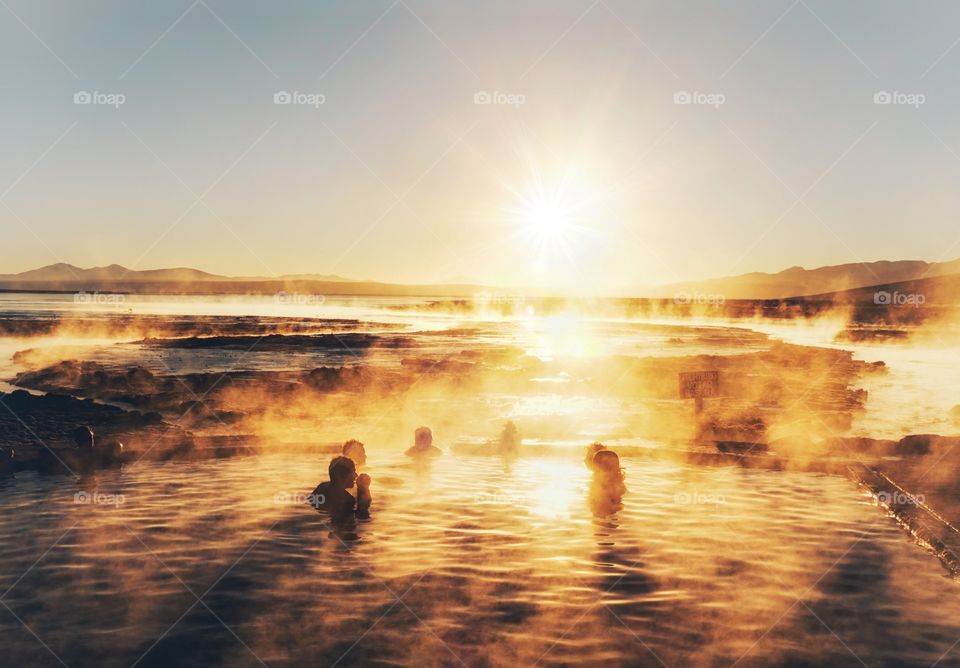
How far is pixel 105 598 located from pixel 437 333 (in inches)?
3055

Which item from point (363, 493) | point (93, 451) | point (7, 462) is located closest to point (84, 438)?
point (93, 451)

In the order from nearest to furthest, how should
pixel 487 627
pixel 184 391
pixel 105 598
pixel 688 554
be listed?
pixel 487 627 → pixel 105 598 → pixel 688 554 → pixel 184 391

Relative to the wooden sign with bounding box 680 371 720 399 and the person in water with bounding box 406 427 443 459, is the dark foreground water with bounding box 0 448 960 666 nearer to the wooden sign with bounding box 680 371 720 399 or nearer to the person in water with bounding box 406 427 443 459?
the person in water with bounding box 406 427 443 459

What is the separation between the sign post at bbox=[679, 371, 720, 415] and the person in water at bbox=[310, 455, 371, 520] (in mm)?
16017

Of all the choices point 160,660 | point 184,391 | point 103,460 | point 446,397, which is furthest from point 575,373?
point 160,660

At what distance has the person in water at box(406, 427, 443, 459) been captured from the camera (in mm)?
24422

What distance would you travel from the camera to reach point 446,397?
131ft

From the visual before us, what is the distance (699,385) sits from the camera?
101ft

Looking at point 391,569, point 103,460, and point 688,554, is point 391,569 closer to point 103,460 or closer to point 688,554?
point 688,554

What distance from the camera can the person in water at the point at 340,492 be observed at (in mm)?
18859

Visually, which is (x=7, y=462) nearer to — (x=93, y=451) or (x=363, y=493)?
(x=93, y=451)

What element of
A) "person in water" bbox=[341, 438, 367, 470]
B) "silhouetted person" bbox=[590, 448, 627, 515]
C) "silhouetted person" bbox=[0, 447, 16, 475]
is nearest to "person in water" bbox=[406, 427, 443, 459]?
"person in water" bbox=[341, 438, 367, 470]

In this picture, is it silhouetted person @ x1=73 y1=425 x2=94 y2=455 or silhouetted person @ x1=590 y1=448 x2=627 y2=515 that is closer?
silhouetted person @ x1=590 y1=448 x2=627 y2=515

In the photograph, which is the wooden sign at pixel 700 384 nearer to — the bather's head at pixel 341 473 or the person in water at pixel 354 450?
the person in water at pixel 354 450
